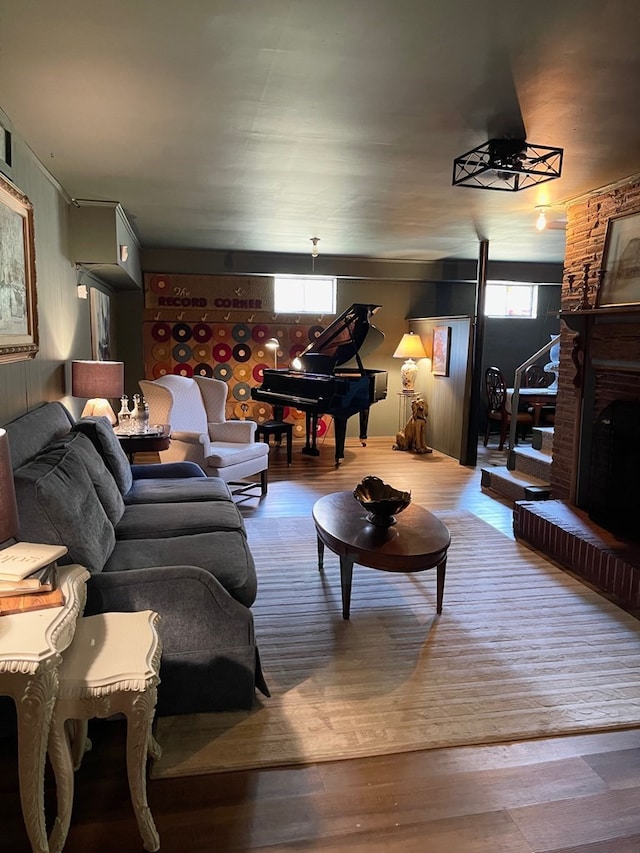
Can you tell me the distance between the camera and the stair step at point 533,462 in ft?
16.4

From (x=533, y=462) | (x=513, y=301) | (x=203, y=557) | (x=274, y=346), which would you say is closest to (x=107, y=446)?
(x=203, y=557)

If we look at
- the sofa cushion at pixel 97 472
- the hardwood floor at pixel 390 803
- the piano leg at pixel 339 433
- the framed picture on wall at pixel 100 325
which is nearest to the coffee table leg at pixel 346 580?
the hardwood floor at pixel 390 803

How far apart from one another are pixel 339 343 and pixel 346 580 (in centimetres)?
409

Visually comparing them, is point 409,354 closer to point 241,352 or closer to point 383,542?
point 241,352

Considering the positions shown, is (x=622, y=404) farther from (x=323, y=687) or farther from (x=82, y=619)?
(x=82, y=619)

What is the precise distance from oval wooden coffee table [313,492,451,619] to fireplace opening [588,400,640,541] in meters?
1.31

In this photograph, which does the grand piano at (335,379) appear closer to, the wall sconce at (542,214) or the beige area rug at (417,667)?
the wall sconce at (542,214)

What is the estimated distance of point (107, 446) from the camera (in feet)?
10.2

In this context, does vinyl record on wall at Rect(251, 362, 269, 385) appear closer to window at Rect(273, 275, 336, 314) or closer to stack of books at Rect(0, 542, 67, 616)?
window at Rect(273, 275, 336, 314)

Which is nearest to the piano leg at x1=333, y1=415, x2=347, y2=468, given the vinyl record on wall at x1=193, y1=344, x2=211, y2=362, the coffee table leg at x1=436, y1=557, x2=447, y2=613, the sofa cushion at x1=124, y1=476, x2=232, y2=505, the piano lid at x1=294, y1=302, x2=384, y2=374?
the piano lid at x1=294, y1=302, x2=384, y2=374

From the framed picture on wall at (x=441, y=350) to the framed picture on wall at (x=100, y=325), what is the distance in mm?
3877

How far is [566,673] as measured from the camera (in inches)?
99.0

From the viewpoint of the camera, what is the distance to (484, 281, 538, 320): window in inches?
331

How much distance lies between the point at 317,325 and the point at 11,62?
5.57 meters
